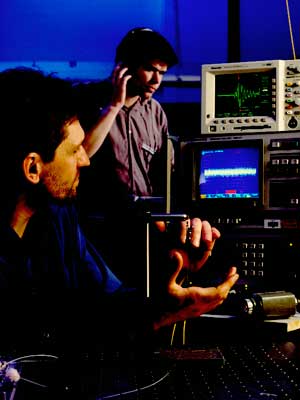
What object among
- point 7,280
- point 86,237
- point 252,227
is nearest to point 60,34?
point 86,237

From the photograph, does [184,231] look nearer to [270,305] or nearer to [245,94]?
[270,305]

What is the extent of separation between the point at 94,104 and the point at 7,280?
0.97m

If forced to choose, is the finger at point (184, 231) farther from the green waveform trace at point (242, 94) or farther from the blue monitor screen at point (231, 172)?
the green waveform trace at point (242, 94)

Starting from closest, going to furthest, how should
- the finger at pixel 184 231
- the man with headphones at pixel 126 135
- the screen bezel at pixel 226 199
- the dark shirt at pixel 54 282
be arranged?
the finger at pixel 184 231
the screen bezel at pixel 226 199
the dark shirt at pixel 54 282
the man with headphones at pixel 126 135

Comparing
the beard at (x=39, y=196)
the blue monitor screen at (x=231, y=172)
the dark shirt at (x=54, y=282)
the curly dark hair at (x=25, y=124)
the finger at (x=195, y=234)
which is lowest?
the dark shirt at (x=54, y=282)

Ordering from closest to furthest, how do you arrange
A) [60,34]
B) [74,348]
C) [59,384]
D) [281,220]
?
1. [59,384]
2. [74,348]
3. [281,220]
4. [60,34]

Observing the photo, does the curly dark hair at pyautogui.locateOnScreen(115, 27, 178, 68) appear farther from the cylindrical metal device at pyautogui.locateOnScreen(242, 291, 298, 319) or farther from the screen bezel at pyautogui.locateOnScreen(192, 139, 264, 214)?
the cylindrical metal device at pyautogui.locateOnScreen(242, 291, 298, 319)

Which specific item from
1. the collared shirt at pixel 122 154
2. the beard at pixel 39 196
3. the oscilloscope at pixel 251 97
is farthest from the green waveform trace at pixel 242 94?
the beard at pixel 39 196

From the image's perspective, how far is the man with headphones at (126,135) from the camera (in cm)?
291

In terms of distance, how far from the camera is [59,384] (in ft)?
3.76

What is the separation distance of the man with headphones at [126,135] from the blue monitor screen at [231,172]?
0.55 meters

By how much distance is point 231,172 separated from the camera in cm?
233

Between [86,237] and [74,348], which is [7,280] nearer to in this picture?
[86,237]

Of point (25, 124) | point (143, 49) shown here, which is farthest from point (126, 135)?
point (25, 124)
